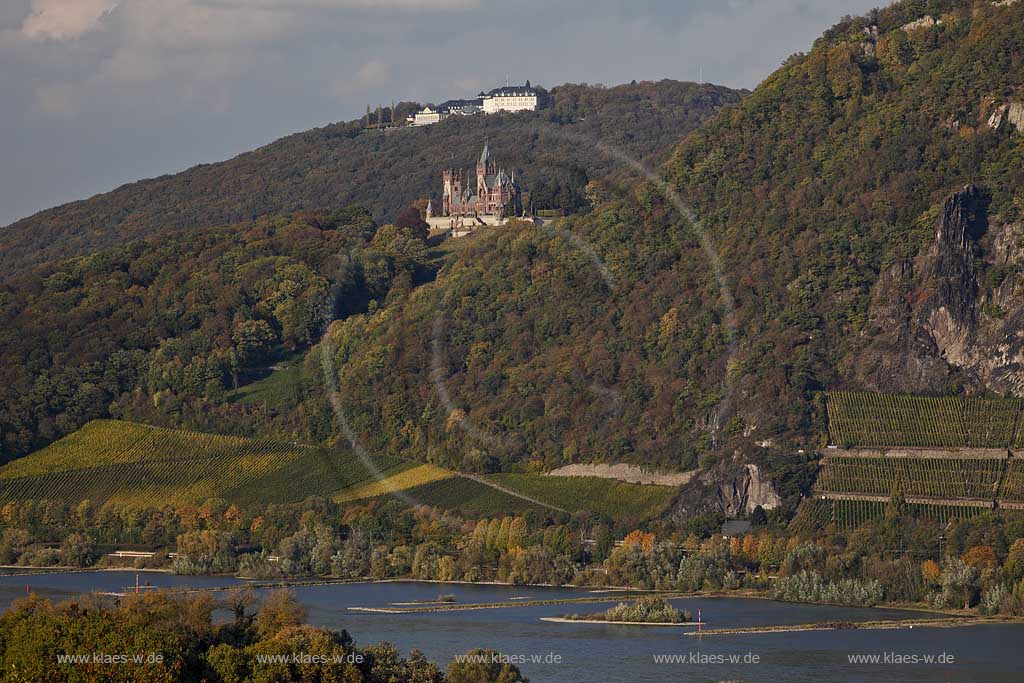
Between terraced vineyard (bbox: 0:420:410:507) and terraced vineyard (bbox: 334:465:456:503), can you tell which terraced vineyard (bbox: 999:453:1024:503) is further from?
terraced vineyard (bbox: 0:420:410:507)

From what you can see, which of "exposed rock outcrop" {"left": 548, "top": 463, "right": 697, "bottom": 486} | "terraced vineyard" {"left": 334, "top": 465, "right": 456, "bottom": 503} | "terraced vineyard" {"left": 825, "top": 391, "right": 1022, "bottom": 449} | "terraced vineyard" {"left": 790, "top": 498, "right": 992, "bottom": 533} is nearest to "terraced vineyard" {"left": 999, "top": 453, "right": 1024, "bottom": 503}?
"terraced vineyard" {"left": 790, "top": 498, "right": 992, "bottom": 533}

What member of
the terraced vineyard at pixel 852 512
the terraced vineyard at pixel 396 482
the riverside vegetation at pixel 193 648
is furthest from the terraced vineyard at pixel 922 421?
the riverside vegetation at pixel 193 648

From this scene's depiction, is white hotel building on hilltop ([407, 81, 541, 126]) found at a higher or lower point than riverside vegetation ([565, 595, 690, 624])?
higher

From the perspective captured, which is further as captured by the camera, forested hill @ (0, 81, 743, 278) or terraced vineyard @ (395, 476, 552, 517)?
forested hill @ (0, 81, 743, 278)

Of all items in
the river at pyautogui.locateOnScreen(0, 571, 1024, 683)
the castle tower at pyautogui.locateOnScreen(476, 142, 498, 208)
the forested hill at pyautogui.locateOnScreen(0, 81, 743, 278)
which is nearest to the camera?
the river at pyautogui.locateOnScreen(0, 571, 1024, 683)

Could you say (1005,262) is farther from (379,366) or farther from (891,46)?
(379,366)

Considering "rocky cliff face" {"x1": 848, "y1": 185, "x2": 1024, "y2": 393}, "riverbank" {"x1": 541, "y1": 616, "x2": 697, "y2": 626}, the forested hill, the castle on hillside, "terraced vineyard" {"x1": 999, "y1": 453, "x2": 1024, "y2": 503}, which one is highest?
the forested hill

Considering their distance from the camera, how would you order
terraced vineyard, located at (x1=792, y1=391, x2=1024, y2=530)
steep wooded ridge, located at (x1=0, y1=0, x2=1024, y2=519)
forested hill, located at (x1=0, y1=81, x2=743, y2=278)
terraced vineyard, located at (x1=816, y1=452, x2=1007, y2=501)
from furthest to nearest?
forested hill, located at (x1=0, y1=81, x2=743, y2=278), steep wooded ridge, located at (x1=0, y1=0, x2=1024, y2=519), terraced vineyard, located at (x1=816, y1=452, x2=1007, y2=501), terraced vineyard, located at (x1=792, y1=391, x2=1024, y2=530)
